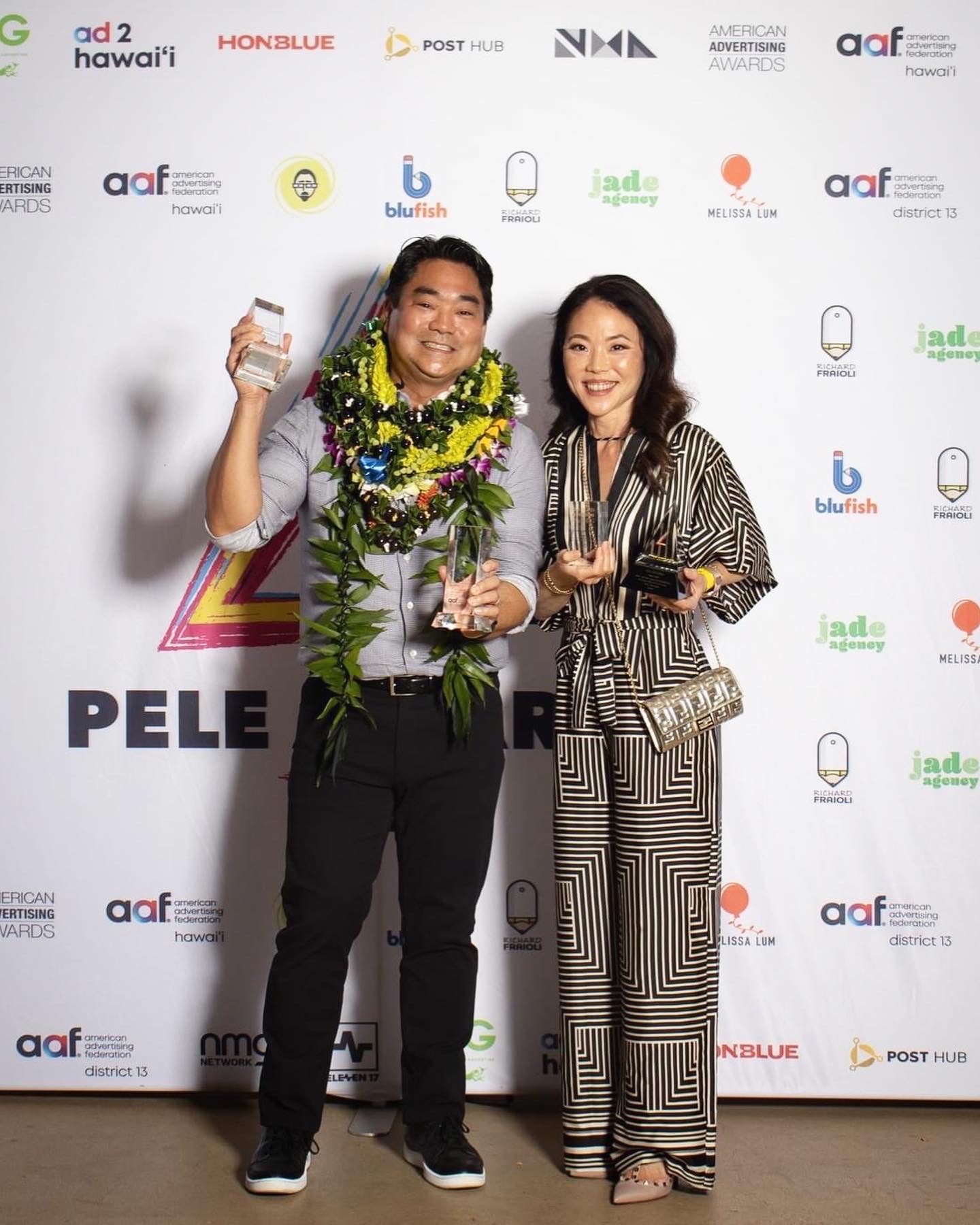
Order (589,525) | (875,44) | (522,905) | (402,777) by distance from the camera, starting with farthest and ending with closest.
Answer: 1. (522,905)
2. (875,44)
3. (402,777)
4. (589,525)

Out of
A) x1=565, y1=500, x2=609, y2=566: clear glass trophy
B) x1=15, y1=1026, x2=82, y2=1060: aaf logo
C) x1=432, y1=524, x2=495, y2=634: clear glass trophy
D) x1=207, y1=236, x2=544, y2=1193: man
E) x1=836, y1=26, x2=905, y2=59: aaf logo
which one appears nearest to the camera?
x1=432, y1=524, x2=495, y2=634: clear glass trophy

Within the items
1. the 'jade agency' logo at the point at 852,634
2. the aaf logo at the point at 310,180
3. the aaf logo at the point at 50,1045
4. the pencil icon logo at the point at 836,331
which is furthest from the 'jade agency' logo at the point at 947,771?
the aaf logo at the point at 50,1045

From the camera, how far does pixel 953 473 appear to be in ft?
10.3

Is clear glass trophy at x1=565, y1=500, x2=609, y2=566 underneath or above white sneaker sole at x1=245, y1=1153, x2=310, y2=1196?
above

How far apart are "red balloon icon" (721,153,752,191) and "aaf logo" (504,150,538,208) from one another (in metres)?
0.48

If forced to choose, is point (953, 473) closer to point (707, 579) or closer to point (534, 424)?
point (707, 579)

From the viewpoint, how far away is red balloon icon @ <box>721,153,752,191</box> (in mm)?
3121

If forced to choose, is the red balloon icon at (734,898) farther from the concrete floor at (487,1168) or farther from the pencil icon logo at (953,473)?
the pencil icon logo at (953,473)

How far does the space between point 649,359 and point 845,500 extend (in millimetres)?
760

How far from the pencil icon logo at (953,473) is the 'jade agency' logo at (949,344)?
23cm

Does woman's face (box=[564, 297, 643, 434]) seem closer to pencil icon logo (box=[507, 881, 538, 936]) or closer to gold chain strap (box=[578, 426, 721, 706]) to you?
gold chain strap (box=[578, 426, 721, 706])

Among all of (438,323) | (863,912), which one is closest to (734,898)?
(863,912)

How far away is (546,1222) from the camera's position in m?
2.50

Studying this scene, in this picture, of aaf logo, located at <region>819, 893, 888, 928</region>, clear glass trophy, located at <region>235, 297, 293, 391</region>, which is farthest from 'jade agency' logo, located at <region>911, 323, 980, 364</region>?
clear glass trophy, located at <region>235, 297, 293, 391</region>
